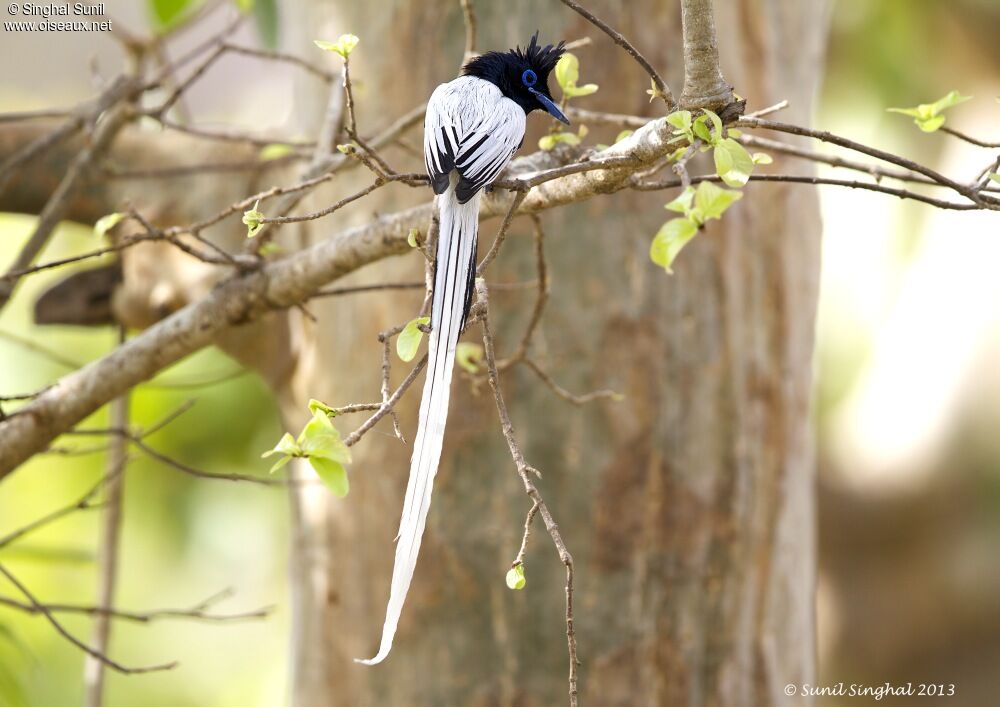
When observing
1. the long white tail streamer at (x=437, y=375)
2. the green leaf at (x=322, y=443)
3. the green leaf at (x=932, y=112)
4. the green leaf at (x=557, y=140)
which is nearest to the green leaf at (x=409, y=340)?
the long white tail streamer at (x=437, y=375)

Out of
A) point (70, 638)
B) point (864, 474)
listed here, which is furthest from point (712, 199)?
point (864, 474)

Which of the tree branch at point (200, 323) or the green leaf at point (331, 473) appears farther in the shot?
the tree branch at point (200, 323)

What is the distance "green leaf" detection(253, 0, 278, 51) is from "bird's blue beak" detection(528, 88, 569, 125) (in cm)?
128

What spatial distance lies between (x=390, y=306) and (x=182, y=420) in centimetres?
195

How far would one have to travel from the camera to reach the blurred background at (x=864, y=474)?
12.8 feet

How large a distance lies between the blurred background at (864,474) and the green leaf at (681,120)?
2933 millimetres

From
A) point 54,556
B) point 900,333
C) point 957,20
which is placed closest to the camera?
point 54,556

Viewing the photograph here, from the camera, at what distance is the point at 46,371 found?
382 centimetres

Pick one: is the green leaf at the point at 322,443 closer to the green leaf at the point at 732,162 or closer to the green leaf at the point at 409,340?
the green leaf at the point at 409,340

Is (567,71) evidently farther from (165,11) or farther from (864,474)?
(864,474)

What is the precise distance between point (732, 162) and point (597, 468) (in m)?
1.09

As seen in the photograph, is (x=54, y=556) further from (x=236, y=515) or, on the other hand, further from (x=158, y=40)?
(x=236, y=515)

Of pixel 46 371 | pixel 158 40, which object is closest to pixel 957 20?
pixel 158 40

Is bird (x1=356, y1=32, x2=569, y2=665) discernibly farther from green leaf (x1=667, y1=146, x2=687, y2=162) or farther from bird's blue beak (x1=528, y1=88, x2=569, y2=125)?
green leaf (x1=667, y1=146, x2=687, y2=162)
